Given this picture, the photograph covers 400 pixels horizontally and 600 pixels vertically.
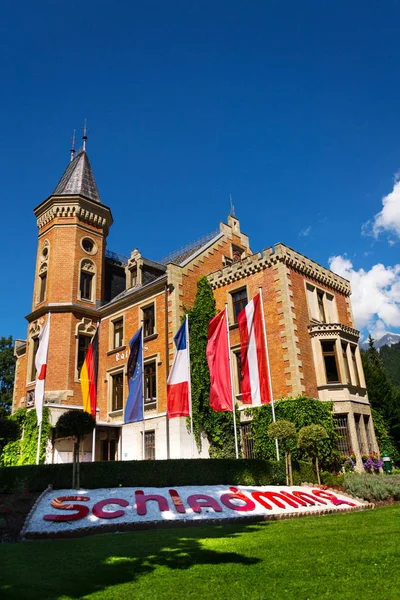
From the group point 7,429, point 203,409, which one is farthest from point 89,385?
point 203,409

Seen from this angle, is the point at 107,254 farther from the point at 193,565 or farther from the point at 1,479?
the point at 193,565

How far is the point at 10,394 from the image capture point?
5284cm

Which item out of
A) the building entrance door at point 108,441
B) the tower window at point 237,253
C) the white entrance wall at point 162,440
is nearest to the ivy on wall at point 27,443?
the building entrance door at point 108,441

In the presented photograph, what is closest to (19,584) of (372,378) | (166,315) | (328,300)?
Answer: (166,315)

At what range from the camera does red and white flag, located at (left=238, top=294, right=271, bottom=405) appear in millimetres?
21484

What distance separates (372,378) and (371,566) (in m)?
35.3

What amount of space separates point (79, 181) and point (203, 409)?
20.3 meters

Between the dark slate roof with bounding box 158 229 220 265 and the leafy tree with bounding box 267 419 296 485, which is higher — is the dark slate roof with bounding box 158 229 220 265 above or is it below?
above

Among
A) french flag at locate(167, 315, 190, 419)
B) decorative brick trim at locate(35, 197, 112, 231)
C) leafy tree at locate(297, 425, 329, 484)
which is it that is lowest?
leafy tree at locate(297, 425, 329, 484)

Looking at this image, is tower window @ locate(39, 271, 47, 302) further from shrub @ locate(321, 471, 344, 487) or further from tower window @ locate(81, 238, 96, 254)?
shrub @ locate(321, 471, 344, 487)

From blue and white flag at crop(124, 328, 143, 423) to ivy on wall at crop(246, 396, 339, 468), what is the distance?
6009mm

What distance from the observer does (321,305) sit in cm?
2883

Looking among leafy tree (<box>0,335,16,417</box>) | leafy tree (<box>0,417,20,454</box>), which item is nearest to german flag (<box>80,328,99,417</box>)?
leafy tree (<box>0,417,20,454</box>)

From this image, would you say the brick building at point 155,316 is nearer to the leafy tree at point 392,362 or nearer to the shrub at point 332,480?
the shrub at point 332,480
